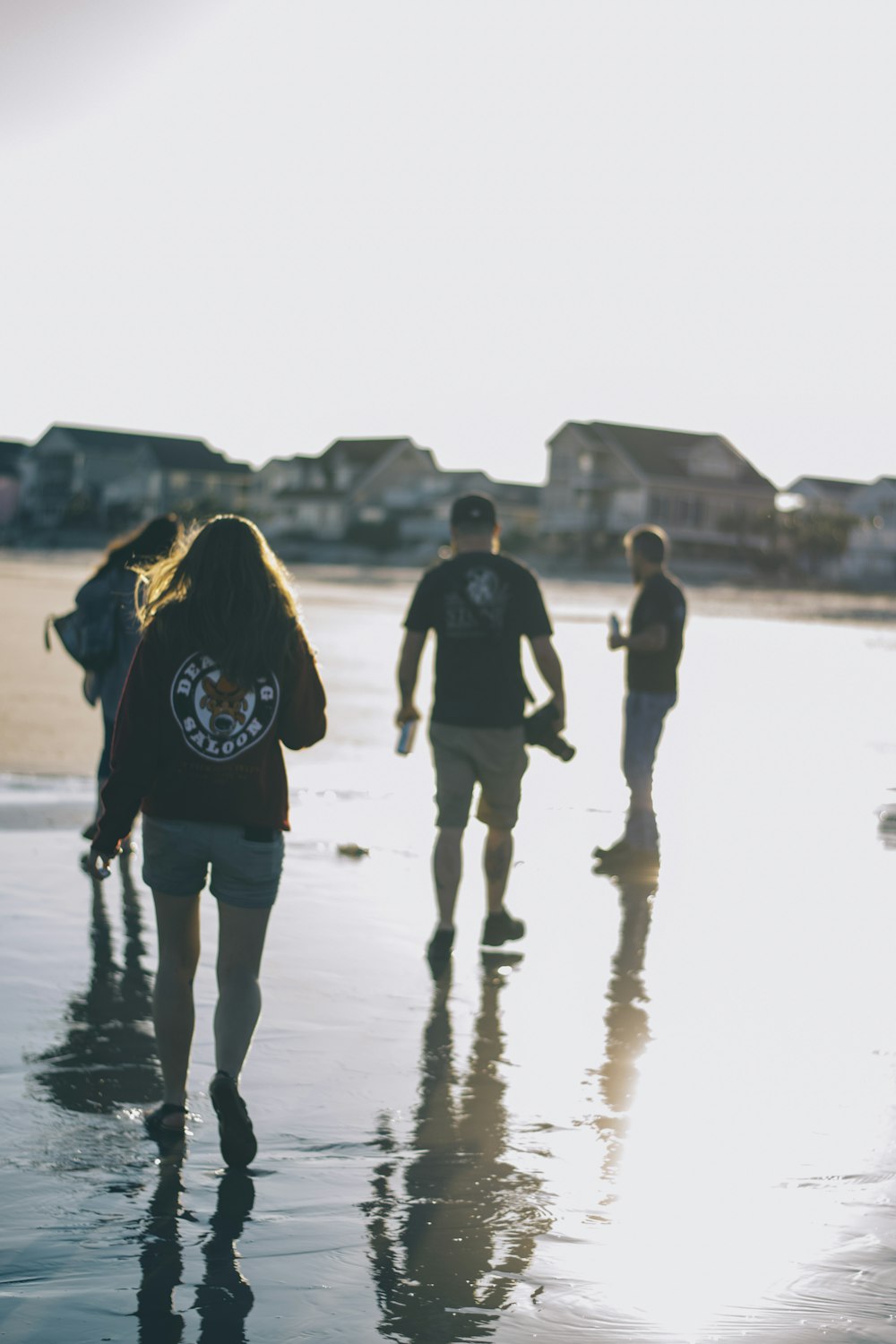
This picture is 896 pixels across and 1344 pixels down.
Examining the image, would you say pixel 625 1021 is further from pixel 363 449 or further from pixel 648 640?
pixel 363 449

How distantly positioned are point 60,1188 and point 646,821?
221 inches

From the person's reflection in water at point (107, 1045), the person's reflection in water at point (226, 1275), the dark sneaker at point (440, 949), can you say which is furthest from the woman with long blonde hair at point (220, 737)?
the dark sneaker at point (440, 949)

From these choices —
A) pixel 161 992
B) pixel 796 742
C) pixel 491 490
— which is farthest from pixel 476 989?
pixel 491 490

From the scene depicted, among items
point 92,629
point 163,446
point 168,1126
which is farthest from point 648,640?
point 163,446

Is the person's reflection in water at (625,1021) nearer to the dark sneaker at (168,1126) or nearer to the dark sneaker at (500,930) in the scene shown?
the dark sneaker at (500,930)

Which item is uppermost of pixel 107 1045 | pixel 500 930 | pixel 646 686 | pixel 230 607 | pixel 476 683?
pixel 230 607

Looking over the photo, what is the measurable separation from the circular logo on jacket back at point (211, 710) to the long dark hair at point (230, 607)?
0.03m

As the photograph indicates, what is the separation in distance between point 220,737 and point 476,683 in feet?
9.45

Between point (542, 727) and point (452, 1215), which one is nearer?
point (452, 1215)

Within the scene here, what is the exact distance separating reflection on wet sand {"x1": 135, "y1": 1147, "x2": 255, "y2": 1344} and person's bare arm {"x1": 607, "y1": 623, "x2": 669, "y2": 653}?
5356mm

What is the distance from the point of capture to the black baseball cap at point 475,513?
7.09 meters

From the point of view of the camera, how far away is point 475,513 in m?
7.11

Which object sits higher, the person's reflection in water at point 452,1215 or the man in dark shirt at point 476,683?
the man in dark shirt at point 476,683

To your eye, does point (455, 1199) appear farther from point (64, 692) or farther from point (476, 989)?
point (64, 692)
